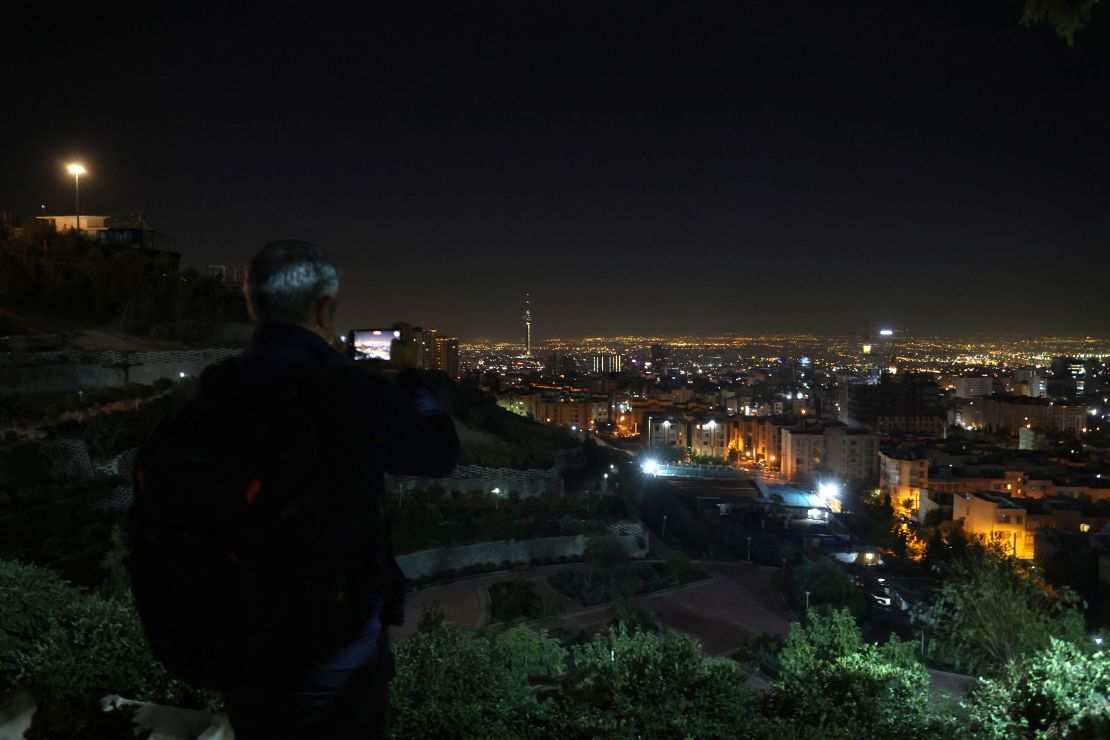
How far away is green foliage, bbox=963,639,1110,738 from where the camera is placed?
2.92 metres

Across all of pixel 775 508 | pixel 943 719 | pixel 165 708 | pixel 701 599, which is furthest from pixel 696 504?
pixel 165 708

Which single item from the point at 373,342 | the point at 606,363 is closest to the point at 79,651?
the point at 373,342

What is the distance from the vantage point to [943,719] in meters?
3.18

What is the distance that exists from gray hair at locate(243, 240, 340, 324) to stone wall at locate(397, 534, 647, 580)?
9906 millimetres

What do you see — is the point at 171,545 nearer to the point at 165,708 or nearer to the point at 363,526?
the point at 363,526

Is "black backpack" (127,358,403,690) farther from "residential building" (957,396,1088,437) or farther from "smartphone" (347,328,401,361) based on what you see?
"residential building" (957,396,1088,437)

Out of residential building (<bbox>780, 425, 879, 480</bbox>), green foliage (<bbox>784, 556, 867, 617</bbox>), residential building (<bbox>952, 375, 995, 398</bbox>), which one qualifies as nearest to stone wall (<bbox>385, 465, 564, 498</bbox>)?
green foliage (<bbox>784, 556, 867, 617</bbox>)

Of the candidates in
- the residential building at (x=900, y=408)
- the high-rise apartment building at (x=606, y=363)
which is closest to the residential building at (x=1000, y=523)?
the residential building at (x=900, y=408)

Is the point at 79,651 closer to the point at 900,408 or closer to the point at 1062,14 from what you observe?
the point at 1062,14

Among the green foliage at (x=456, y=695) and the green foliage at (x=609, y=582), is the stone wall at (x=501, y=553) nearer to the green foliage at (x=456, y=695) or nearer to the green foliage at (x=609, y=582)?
the green foliage at (x=609, y=582)

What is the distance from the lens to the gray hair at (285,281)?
123 cm

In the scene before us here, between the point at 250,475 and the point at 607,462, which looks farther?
the point at 607,462

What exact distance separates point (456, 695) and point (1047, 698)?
2410 mm

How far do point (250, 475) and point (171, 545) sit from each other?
155mm
